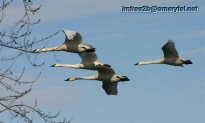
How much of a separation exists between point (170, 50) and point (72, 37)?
18.9ft

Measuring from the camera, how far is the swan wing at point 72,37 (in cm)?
1934

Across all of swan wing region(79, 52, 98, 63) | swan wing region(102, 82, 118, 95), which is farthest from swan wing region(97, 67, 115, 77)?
swan wing region(79, 52, 98, 63)

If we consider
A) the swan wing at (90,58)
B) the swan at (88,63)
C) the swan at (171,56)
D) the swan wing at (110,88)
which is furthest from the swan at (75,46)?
the swan wing at (110,88)

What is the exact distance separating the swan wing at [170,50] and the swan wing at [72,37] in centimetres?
444

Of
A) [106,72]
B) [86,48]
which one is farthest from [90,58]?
[86,48]

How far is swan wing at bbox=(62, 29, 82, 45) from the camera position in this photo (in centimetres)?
1934

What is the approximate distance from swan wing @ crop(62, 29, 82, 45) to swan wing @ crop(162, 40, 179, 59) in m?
4.44

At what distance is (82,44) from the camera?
21.1 metres

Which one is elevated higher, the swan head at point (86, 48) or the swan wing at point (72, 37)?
the swan wing at point (72, 37)

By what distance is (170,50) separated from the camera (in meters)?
24.3

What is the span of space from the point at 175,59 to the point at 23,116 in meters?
11.2

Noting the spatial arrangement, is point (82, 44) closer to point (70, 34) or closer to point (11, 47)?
point (70, 34)

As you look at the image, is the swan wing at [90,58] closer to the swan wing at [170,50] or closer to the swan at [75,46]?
the swan wing at [170,50]

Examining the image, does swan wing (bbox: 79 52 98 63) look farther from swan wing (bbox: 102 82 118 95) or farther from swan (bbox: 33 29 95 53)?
swan wing (bbox: 102 82 118 95)
